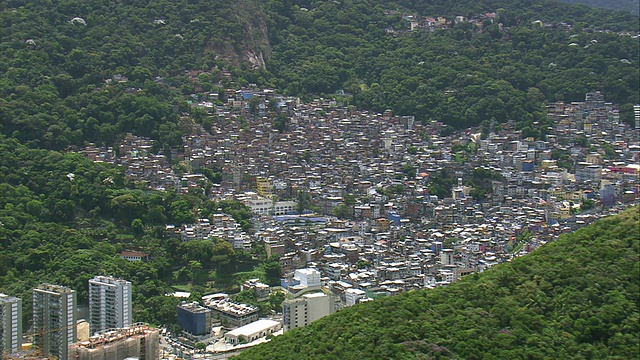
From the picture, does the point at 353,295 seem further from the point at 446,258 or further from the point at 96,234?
the point at 96,234

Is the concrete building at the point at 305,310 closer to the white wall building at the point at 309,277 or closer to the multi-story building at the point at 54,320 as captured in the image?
the white wall building at the point at 309,277

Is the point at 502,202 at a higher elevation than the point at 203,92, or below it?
below

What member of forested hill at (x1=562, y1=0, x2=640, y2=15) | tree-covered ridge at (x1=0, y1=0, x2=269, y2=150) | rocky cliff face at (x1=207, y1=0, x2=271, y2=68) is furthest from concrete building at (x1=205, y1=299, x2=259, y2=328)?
forested hill at (x1=562, y1=0, x2=640, y2=15)

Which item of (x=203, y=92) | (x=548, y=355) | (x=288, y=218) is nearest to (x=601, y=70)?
(x=203, y=92)

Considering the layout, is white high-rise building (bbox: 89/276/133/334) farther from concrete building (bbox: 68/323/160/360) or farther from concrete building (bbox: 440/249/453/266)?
concrete building (bbox: 440/249/453/266)

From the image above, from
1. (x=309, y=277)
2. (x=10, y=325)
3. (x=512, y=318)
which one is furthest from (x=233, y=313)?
(x=512, y=318)

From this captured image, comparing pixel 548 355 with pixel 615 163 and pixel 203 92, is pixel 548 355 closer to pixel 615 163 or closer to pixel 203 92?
pixel 615 163
